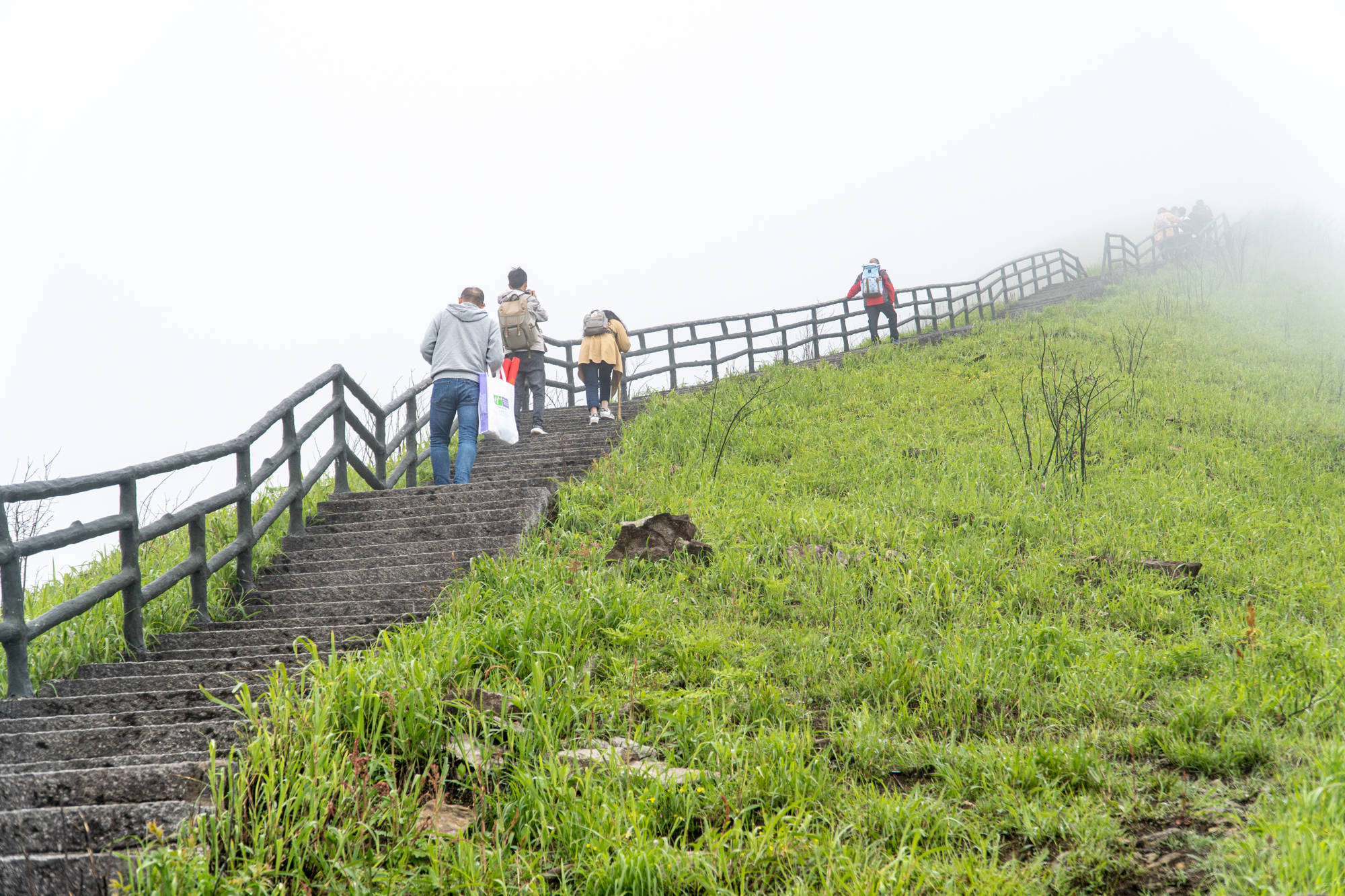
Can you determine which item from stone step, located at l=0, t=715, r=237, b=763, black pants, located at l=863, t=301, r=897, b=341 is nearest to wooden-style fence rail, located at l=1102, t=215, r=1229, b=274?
black pants, located at l=863, t=301, r=897, b=341

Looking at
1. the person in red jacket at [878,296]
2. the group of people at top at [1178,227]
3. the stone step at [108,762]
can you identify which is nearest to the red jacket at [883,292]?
the person in red jacket at [878,296]

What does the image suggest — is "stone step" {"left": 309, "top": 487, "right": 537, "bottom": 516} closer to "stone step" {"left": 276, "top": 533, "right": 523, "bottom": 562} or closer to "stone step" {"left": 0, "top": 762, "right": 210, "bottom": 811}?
"stone step" {"left": 276, "top": 533, "right": 523, "bottom": 562}

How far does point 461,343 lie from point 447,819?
5390mm

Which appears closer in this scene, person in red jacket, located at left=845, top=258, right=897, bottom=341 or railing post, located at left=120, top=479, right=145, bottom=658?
railing post, located at left=120, top=479, right=145, bottom=658

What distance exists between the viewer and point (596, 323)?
11.3m

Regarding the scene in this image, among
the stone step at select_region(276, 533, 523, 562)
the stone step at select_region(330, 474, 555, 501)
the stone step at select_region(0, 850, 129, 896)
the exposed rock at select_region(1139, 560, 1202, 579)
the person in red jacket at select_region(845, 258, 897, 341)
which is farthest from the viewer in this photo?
the person in red jacket at select_region(845, 258, 897, 341)

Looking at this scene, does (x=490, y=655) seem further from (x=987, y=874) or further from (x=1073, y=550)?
(x=1073, y=550)

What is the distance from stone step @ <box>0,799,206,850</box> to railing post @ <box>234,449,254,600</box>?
3.26 meters

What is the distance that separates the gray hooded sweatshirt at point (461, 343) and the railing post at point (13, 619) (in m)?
4.07

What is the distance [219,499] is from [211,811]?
3.30m

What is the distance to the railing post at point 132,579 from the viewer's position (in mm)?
4859

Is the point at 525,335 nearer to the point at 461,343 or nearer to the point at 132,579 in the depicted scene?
the point at 461,343

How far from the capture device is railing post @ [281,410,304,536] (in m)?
6.55

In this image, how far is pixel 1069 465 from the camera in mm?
8062
